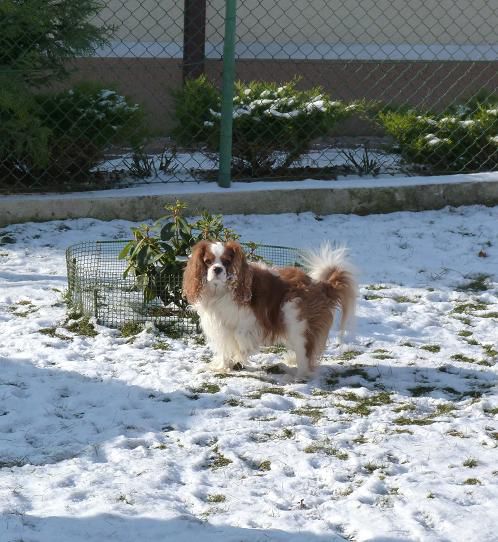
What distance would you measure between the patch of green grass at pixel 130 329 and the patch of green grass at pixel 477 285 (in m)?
2.22

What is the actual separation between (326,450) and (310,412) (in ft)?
1.54

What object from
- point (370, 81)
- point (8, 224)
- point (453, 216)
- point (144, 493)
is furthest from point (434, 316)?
point (370, 81)

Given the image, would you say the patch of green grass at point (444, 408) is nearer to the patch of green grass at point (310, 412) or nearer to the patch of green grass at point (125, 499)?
the patch of green grass at point (310, 412)

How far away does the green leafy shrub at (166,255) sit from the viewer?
5969 mm

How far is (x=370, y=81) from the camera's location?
486 inches

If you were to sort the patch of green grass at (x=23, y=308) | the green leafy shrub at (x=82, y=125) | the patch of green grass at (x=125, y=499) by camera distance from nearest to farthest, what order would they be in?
the patch of green grass at (x=125, y=499)
the patch of green grass at (x=23, y=308)
the green leafy shrub at (x=82, y=125)

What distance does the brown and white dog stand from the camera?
17.2ft

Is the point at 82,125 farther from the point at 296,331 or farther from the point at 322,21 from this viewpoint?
the point at 322,21

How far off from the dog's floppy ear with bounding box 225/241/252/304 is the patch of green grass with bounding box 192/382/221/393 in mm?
445

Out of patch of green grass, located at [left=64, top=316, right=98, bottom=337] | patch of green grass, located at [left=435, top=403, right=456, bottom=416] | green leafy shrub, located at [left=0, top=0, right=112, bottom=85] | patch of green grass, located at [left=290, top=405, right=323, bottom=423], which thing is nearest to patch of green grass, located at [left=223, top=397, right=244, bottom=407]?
patch of green grass, located at [left=290, top=405, right=323, bottom=423]

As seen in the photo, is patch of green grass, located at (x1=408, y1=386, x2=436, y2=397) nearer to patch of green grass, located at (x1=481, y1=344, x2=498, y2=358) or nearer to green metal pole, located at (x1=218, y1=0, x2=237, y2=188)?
patch of green grass, located at (x1=481, y1=344, x2=498, y2=358)

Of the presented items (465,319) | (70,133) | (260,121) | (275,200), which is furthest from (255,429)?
(260,121)

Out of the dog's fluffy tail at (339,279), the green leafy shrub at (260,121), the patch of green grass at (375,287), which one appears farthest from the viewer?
the green leafy shrub at (260,121)

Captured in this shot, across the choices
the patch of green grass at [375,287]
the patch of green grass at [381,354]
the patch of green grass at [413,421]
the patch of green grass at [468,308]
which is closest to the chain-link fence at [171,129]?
the patch of green grass at [375,287]
